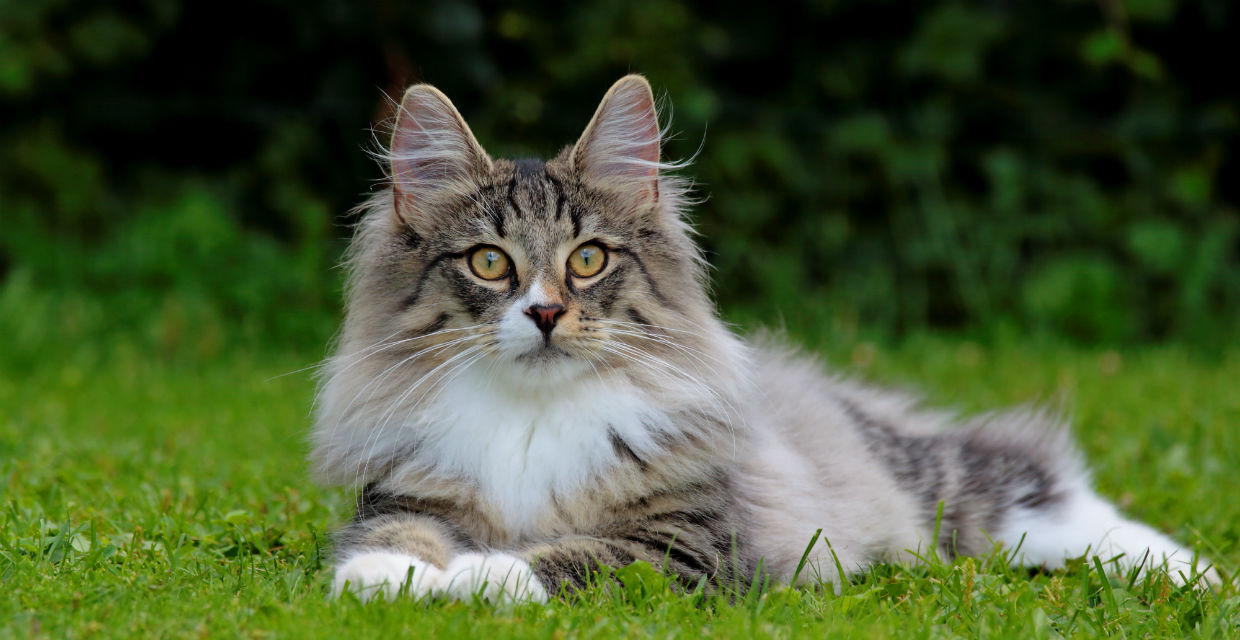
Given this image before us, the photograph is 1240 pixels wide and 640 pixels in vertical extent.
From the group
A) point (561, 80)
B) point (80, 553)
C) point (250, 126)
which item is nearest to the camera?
point (80, 553)

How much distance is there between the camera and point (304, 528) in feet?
11.6

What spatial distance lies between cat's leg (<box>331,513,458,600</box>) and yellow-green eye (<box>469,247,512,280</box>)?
2.14 ft

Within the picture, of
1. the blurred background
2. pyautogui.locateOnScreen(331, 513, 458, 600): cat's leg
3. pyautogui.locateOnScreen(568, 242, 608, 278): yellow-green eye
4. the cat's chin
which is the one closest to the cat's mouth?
the cat's chin

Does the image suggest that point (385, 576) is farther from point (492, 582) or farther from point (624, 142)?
point (624, 142)

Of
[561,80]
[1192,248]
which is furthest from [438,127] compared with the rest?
[1192,248]

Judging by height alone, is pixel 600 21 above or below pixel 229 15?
above

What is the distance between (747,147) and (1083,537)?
449 centimetres

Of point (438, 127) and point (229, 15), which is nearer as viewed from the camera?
point (438, 127)

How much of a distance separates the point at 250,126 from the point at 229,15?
76 cm

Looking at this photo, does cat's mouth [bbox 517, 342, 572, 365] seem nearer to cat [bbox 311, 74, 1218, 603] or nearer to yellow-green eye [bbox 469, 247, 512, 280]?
cat [bbox 311, 74, 1218, 603]

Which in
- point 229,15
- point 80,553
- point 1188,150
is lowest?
point 80,553

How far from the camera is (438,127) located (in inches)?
127

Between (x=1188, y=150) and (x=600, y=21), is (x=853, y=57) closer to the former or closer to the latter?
(x=600, y=21)

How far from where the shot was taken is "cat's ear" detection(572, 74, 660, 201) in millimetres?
3215
